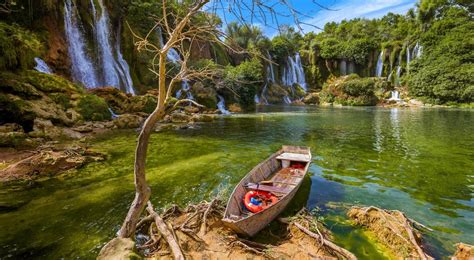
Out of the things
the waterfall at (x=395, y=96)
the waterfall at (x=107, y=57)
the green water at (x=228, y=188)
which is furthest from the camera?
the waterfall at (x=395, y=96)

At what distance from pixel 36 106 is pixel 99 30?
44.1ft

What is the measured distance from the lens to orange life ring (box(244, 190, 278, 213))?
20.6 ft

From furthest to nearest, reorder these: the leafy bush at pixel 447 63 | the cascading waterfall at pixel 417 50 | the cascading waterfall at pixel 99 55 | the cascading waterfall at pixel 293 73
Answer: the cascading waterfall at pixel 293 73
the cascading waterfall at pixel 417 50
the leafy bush at pixel 447 63
the cascading waterfall at pixel 99 55

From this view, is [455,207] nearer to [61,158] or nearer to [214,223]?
[214,223]

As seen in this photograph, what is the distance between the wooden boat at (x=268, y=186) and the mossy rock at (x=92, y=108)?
16.3 meters

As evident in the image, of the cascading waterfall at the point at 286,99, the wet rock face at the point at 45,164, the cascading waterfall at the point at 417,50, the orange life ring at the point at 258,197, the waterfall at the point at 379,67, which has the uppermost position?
the cascading waterfall at the point at 417,50

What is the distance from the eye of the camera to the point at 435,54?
51.6m

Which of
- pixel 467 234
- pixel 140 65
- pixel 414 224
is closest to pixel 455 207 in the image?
pixel 467 234

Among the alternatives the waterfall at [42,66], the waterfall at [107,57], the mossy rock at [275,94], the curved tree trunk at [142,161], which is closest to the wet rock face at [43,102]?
the waterfall at [42,66]

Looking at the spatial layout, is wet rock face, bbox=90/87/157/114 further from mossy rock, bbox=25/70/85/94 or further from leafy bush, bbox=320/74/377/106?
leafy bush, bbox=320/74/377/106

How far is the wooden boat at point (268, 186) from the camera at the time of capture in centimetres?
518

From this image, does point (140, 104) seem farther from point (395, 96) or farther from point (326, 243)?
point (395, 96)

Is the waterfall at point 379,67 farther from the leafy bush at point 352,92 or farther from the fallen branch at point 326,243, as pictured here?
the fallen branch at point 326,243

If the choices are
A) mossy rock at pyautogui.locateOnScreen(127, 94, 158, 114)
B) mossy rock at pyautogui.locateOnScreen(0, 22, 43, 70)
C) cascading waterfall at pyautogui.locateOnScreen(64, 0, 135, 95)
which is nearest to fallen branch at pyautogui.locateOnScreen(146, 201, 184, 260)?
mossy rock at pyautogui.locateOnScreen(0, 22, 43, 70)
